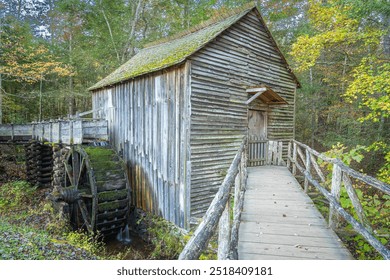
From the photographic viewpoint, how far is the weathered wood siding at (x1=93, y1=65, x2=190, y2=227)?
7059 mm

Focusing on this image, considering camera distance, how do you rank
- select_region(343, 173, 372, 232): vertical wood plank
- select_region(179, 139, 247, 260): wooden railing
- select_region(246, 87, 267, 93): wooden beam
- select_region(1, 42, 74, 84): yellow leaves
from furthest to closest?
select_region(1, 42, 74, 84): yellow leaves, select_region(246, 87, 267, 93): wooden beam, select_region(343, 173, 372, 232): vertical wood plank, select_region(179, 139, 247, 260): wooden railing

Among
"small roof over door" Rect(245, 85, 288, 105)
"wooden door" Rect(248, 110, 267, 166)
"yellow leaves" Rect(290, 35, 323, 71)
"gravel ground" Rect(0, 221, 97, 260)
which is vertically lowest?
"gravel ground" Rect(0, 221, 97, 260)

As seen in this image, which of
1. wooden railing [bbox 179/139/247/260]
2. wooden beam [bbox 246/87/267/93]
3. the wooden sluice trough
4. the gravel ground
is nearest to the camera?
wooden railing [bbox 179/139/247/260]

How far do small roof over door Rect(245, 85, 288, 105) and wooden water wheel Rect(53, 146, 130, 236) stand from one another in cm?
535

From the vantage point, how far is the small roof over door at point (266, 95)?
8133mm

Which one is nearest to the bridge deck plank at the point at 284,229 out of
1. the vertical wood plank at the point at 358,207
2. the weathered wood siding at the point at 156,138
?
the vertical wood plank at the point at 358,207

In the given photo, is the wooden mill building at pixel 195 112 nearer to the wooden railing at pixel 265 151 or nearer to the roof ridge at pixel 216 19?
the roof ridge at pixel 216 19

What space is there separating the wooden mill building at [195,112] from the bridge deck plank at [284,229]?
222cm

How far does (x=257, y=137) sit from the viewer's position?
9.26 metres

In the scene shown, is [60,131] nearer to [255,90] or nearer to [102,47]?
[255,90]

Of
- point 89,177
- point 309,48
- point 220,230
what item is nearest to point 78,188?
point 89,177

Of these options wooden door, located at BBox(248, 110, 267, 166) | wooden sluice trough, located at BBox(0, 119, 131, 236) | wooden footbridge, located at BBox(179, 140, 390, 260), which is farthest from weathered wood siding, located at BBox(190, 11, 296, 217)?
wooden sluice trough, located at BBox(0, 119, 131, 236)

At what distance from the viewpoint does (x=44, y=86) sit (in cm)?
1861

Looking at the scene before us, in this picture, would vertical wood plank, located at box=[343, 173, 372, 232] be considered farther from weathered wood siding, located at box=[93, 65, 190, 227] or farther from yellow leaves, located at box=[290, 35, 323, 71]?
yellow leaves, located at box=[290, 35, 323, 71]
